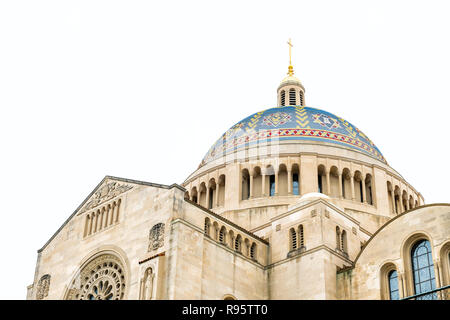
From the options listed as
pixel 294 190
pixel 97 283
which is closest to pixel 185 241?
pixel 97 283

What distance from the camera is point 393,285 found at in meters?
26.9

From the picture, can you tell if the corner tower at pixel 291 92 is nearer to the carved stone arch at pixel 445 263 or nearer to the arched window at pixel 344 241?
the arched window at pixel 344 241

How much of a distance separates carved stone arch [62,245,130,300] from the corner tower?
20.9 metres

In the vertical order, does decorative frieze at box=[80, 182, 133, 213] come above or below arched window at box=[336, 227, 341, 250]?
above

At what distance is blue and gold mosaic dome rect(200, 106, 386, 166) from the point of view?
40188 mm

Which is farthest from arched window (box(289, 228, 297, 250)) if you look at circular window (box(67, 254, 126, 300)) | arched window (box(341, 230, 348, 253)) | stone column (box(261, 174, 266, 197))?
circular window (box(67, 254, 126, 300))

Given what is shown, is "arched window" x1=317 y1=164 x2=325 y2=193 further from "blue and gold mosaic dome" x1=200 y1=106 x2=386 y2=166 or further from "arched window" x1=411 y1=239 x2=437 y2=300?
"arched window" x1=411 y1=239 x2=437 y2=300

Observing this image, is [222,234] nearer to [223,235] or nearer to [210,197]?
[223,235]

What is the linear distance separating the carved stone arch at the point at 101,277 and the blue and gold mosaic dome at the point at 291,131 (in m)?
12.7

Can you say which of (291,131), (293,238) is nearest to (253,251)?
(293,238)

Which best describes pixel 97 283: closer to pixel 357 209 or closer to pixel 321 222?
pixel 321 222

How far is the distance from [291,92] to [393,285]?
2251cm

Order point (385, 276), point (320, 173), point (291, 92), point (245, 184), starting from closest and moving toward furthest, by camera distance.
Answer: point (385, 276) → point (320, 173) → point (245, 184) → point (291, 92)

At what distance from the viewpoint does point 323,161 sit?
38500 mm
